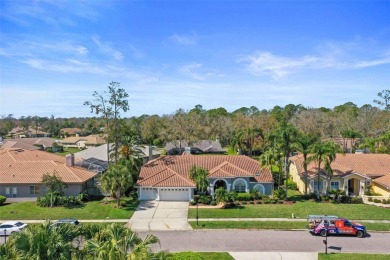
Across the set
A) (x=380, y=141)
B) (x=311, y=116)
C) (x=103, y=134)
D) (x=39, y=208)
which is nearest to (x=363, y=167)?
(x=380, y=141)

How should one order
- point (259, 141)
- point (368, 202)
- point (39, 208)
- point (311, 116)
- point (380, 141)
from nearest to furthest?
point (39, 208) < point (368, 202) < point (380, 141) < point (259, 141) < point (311, 116)

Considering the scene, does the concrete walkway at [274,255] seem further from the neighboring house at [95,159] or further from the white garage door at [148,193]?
the neighboring house at [95,159]

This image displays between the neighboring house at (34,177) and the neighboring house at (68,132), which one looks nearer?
the neighboring house at (34,177)

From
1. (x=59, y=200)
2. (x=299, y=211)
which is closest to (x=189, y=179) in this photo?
(x=299, y=211)

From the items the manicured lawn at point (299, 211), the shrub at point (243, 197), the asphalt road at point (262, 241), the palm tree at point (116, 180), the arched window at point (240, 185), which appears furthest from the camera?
the arched window at point (240, 185)

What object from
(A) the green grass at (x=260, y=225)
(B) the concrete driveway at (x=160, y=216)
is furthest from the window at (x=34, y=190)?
(A) the green grass at (x=260, y=225)

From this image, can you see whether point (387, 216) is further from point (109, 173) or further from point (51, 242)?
point (51, 242)

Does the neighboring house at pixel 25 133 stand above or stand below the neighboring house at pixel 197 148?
above
